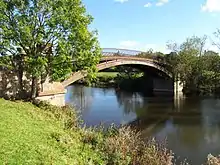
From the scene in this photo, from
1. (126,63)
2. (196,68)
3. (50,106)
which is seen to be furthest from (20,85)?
(196,68)

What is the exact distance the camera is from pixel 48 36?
22.9m

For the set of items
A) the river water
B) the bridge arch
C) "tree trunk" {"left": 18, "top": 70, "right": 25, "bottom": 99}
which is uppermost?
the bridge arch

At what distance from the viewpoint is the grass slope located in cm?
1101

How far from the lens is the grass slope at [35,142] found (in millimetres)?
11008

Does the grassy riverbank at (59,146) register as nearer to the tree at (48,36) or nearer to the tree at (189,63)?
the tree at (48,36)

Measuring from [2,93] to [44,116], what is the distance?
5.37 metres

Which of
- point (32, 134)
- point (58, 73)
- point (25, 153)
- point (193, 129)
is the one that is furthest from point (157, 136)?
point (25, 153)

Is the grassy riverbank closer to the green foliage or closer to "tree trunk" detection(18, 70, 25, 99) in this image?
"tree trunk" detection(18, 70, 25, 99)

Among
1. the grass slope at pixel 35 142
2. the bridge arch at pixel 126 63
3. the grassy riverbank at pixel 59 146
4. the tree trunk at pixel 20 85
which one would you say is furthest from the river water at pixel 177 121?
the grass slope at pixel 35 142

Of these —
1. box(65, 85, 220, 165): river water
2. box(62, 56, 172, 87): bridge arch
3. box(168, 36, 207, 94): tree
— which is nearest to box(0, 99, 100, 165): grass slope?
box(65, 85, 220, 165): river water

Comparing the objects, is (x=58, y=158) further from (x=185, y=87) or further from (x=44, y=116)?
(x=185, y=87)

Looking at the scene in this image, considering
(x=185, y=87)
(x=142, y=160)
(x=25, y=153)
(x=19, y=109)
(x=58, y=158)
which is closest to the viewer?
(x=25, y=153)

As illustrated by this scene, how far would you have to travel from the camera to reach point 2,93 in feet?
76.7

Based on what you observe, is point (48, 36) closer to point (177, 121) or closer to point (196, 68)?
point (177, 121)
